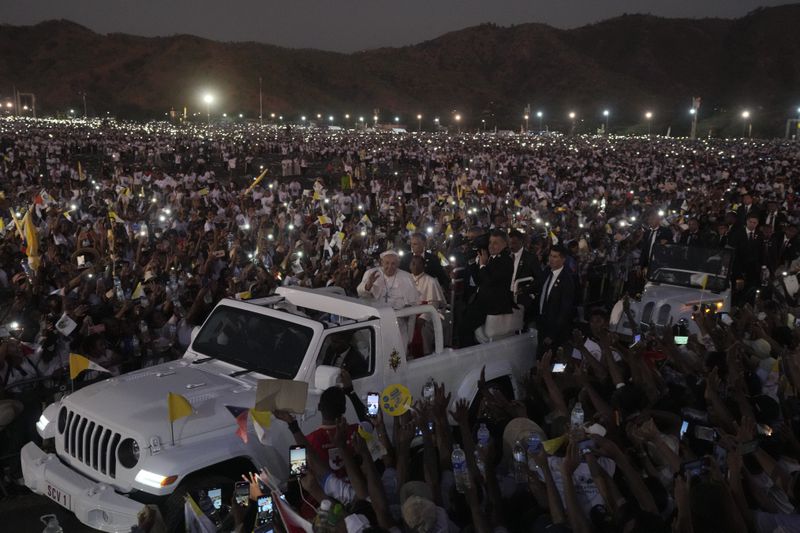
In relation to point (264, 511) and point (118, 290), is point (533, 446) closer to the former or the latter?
point (264, 511)

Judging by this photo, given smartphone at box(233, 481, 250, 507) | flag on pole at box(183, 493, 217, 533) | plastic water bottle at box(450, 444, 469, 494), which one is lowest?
flag on pole at box(183, 493, 217, 533)

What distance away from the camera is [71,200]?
17000 millimetres

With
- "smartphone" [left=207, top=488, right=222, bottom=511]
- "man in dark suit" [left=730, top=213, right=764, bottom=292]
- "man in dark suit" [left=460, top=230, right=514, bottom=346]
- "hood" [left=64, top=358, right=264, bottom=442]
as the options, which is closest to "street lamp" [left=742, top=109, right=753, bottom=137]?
"man in dark suit" [left=730, top=213, right=764, bottom=292]

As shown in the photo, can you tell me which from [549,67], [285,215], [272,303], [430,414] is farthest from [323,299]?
[549,67]

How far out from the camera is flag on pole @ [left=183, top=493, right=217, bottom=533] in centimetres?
409

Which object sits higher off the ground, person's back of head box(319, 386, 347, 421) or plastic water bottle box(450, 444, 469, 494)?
person's back of head box(319, 386, 347, 421)

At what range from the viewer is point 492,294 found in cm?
720

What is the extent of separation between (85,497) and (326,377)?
1.67 m

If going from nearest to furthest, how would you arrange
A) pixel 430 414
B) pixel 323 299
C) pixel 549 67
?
pixel 430 414 < pixel 323 299 < pixel 549 67

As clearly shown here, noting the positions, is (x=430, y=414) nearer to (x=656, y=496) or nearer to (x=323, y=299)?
(x=656, y=496)

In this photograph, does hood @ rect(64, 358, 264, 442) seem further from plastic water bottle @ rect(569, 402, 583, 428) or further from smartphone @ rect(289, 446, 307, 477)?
plastic water bottle @ rect(569, 402, 583, 428)

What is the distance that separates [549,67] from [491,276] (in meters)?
188

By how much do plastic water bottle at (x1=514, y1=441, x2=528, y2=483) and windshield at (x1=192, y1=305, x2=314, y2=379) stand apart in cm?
182

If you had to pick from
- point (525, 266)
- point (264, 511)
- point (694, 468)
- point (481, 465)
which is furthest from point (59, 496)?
point (525, 266)
